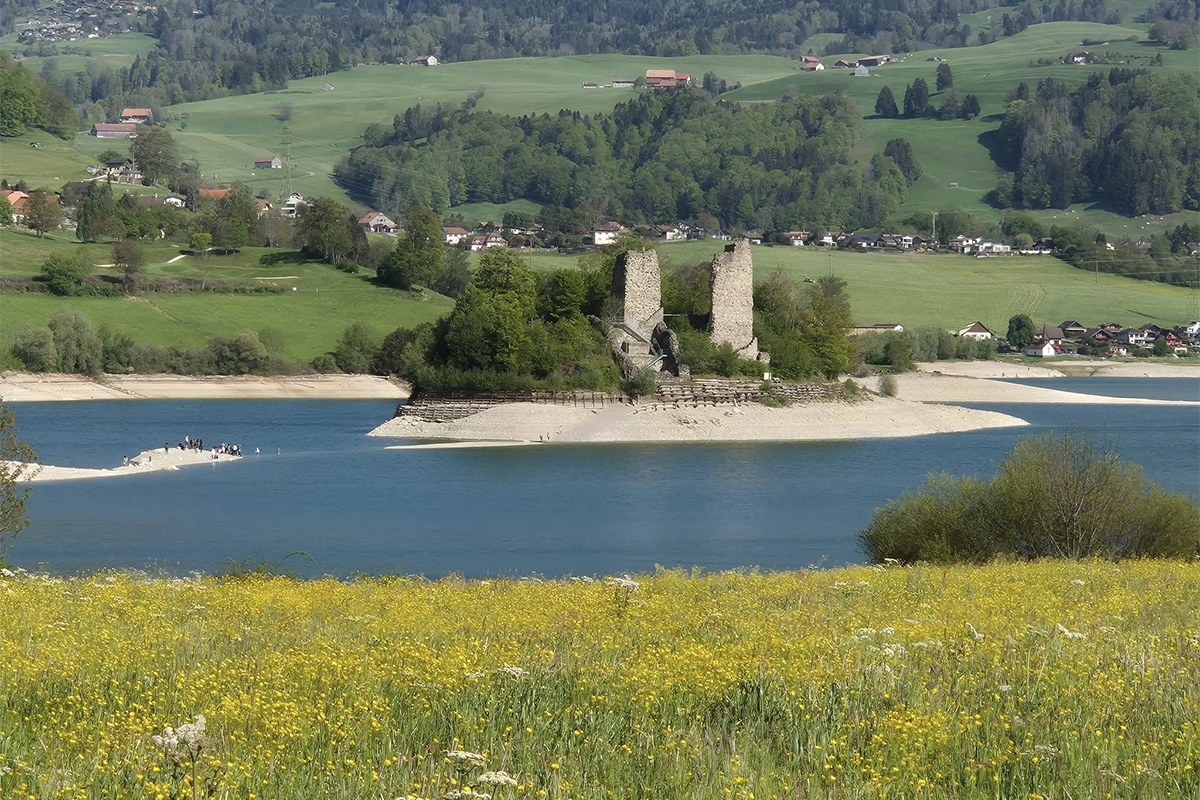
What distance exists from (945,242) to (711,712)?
158 meters

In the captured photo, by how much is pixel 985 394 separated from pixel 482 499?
150ft

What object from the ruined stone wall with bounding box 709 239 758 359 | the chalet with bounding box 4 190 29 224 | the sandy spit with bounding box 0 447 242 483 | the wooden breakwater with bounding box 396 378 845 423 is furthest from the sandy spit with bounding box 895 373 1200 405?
the chalet with bounding box 4 190 29 224

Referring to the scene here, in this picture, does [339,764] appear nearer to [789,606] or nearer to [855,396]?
[789,606]

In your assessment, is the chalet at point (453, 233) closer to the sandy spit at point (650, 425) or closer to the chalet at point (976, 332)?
the chalet at point (976, 332)

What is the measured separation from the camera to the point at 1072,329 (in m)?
114

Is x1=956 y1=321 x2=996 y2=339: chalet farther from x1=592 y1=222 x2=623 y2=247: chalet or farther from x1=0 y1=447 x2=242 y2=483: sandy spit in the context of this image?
x1=0 y1=447 x2=242 y2=483: sandy spit

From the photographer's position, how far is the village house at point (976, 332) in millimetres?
107062

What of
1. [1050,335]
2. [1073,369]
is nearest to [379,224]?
[1050,335]

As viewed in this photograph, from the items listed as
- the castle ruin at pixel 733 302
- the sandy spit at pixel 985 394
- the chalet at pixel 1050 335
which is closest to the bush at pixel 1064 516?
the castle ruin at pixel 733 302

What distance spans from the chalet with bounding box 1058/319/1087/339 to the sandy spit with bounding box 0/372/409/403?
53048mm

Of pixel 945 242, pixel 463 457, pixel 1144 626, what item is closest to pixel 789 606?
pixel 1144 626

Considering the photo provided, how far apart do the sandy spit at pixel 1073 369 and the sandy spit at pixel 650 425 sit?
3847 centimetres

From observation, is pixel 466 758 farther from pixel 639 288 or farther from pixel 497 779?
pixel 639 288

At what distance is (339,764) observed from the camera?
6.36m
